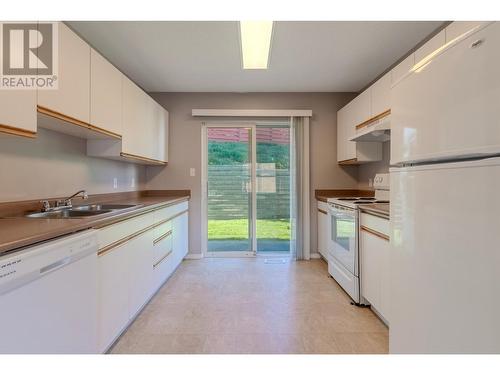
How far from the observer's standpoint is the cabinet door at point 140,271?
1.94 metres

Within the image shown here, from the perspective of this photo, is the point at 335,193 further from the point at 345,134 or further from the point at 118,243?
the point at 118,243

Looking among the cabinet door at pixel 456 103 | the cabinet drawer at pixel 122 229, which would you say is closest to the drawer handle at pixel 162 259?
the cabinet drawer at pixel 122 229

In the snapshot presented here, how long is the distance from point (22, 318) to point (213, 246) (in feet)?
9.63

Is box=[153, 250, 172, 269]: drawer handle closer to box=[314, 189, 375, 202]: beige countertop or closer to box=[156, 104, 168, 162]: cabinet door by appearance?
box=[156, 104, 168, 162]: cabinet door

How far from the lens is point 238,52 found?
2.59 metres

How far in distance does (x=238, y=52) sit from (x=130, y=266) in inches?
84.1

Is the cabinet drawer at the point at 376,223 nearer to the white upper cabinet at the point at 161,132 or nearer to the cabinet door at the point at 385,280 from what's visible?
the cabinet door at the point at 385,280

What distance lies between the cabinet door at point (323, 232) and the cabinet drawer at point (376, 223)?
1.03 meters

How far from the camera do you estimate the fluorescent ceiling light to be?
7.10 ft

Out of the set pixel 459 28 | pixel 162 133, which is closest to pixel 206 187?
pixel 162 133

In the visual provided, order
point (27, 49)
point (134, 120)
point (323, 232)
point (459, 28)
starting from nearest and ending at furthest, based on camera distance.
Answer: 1. point (27, 49)
2. point (459, 28)
3. point (134, 120)
4. point (323, 232)

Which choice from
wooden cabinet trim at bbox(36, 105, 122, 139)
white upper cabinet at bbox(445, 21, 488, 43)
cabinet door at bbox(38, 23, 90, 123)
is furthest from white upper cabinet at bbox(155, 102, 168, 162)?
white upper cabinet at bbox(445, 21, 488, 43)
